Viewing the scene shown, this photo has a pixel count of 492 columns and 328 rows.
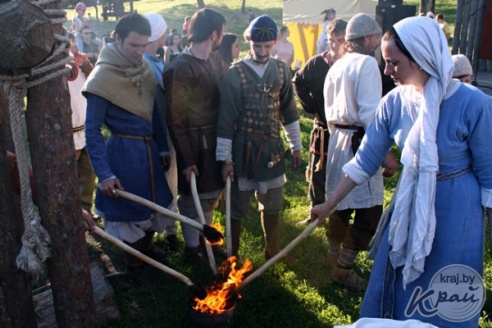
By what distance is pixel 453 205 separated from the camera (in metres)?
2.60

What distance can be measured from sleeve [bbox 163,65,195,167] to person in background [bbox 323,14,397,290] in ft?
3.89

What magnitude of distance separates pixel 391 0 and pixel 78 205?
8417mm

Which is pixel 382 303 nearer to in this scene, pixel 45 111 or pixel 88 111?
pixel 45 111

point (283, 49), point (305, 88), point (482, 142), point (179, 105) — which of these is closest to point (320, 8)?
point (283, 49)

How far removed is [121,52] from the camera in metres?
3.93

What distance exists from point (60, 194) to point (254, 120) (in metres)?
2.15

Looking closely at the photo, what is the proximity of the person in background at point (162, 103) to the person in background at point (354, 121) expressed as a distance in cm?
140

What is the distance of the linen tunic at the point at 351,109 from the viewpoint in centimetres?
398

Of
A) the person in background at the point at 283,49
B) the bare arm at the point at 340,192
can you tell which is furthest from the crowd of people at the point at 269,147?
the person in background at the point at 283,49

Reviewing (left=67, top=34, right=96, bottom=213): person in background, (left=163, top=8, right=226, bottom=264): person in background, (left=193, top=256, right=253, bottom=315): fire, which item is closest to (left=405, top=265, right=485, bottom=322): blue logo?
(left=193, top=256, right=253, bottom=315): fire

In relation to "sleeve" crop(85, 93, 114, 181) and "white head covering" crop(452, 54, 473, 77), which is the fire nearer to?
"sleeve" crop(85, 93, 114, 181)

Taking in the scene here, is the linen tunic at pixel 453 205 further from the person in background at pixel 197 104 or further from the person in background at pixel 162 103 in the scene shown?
the person in background at pixel 162 103

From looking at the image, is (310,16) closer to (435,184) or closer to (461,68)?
(461,68)

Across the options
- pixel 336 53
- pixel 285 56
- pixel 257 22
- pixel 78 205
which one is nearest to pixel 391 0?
pixel 285 56
